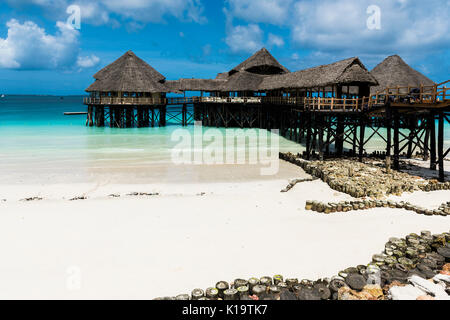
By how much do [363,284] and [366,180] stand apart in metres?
8.13

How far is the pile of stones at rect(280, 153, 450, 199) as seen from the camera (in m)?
11.9

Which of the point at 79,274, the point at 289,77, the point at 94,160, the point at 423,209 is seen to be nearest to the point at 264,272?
the point at 79,274

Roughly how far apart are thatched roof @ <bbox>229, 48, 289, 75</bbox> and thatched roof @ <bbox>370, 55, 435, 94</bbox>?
1380 cm

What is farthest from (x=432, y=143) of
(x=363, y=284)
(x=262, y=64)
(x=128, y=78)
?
(x=128, y=78)

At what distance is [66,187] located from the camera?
1419 centimetres

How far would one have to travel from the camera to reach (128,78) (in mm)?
38062

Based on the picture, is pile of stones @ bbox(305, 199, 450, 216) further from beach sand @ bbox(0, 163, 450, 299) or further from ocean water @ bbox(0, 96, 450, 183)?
ocean water @ bbox(0, 96, 450, 183)

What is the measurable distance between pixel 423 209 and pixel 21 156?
72.5 feet

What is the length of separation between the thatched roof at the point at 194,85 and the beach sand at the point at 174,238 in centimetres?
3025

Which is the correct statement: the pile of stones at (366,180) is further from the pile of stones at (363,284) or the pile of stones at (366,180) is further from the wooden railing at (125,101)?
the wooden railing at (125,101)

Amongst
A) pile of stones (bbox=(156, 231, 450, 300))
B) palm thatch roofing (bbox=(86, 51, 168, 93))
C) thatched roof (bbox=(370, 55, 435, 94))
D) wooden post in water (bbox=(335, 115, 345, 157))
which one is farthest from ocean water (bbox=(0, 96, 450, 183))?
pile of stones (bbox=(156, 231, 450, 300))

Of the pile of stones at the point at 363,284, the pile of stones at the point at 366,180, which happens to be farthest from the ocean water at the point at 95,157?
the pile of stones at the point at 363,284

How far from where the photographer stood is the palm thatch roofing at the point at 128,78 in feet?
124
